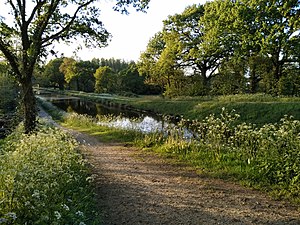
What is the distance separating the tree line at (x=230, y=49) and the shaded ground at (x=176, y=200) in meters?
21.8

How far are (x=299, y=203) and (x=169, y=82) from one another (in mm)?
36397

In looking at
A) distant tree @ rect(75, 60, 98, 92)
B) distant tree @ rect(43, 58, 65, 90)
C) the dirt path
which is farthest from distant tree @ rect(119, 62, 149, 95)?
the dirt path

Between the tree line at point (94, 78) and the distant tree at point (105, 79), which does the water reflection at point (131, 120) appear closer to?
the tree line at point (94, 78)

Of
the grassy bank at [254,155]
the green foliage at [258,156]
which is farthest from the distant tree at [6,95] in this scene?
the green foliage at [258,156]

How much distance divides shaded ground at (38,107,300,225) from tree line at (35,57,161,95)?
41273mm

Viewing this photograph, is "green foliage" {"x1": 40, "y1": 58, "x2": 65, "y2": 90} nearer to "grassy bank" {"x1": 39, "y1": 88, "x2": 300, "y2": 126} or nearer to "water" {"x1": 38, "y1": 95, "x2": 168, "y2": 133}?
"water" {"x1": 38, "y1": 95, "x2": 168, "y2": 133}

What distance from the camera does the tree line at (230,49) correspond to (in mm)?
26672

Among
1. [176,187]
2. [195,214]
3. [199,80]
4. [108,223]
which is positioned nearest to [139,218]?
[108,223]

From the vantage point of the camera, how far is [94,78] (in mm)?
81625

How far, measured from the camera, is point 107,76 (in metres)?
66.7

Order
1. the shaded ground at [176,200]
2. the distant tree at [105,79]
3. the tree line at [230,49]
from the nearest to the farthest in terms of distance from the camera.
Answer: the shaded ground at [176,200] → the tree line at [230,49] → the distant tree at [105,79]

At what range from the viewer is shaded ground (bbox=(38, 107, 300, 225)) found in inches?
208

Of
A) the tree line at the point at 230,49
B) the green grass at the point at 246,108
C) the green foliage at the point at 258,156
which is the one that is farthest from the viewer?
the tree line at the point at 230,49

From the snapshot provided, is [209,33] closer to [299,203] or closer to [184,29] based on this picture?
[184,29]
